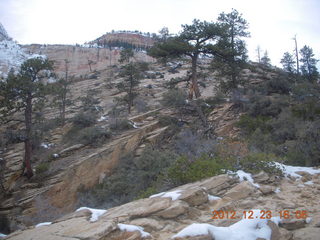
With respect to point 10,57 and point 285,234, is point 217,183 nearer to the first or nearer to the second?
point 285,234

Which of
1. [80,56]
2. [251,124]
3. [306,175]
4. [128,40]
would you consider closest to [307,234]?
[306,175]

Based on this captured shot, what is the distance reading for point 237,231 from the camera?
3.49 m

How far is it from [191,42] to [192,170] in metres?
12.4

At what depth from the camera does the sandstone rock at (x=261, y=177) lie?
5621 mm

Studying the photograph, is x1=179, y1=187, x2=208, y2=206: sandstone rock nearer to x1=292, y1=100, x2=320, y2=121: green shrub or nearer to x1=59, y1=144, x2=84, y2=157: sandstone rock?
x1=292, y1=100, x2=320, y2=121: green shrub

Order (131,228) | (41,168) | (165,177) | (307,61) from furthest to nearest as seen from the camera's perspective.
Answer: (307,61)
(41,168)
(165,177)
(131,228)

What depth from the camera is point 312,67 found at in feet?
93.7

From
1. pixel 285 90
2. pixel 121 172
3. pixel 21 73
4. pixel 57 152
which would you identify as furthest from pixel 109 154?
pixel 285 90

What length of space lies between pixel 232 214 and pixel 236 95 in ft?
38.9

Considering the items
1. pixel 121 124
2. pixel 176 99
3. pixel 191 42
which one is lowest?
pixel 121 124

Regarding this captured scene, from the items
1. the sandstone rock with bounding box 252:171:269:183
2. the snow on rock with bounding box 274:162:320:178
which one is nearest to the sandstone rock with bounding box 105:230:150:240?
the sandstone rock with bounding box 252:171:269:183

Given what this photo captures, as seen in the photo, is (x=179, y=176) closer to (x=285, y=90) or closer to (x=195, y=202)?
(x=195, y=202)
